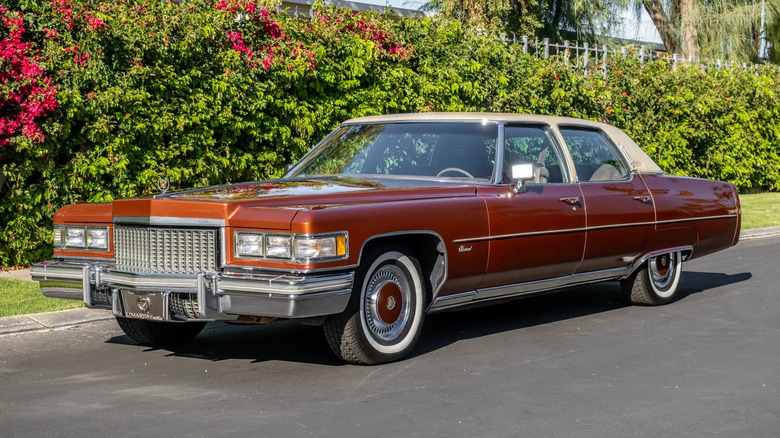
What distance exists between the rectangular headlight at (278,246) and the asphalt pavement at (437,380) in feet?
2.45

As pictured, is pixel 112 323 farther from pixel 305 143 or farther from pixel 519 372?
pixel 305 143

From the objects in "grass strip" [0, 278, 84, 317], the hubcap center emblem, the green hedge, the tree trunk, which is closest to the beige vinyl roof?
the hubcap center emblem

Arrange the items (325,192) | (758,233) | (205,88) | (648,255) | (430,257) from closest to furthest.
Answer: (325,192), (430,257), (648,255), (205,88), (758,233)

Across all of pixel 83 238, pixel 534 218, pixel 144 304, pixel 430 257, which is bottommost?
pixel 144 304

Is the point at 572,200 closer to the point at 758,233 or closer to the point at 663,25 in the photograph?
the point at 758,233

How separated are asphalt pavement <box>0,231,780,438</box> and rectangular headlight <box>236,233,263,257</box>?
74 cm

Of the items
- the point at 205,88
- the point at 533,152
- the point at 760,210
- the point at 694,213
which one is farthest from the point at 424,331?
the point at 760,210

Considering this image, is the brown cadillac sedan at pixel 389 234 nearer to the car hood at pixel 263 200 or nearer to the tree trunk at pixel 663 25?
the car hood at pixel 263 200

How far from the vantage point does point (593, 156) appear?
8.63m

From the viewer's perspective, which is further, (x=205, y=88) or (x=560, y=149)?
(x=205, y=88)

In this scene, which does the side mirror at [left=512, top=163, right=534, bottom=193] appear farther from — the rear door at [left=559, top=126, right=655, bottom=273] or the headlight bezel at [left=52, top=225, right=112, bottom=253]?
the headlight bezel at [left=52, top=225, right=112, bottom=253]

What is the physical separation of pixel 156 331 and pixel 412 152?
2.24m

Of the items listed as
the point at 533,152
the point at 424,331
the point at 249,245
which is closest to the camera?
the point at 249,245

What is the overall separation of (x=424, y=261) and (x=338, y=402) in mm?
1524
